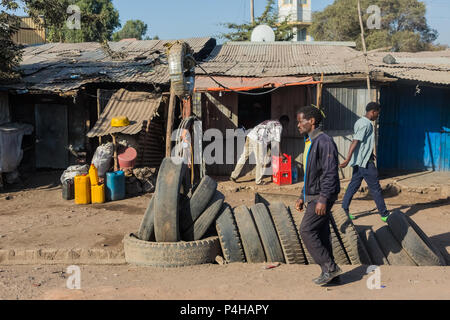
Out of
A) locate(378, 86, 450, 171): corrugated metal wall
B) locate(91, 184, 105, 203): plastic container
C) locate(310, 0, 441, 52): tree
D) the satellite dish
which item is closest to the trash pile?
locate(91, 184, 105, 203): plastic container

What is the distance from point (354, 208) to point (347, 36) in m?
23.2

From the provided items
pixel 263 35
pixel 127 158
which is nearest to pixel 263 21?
pixel 263 35

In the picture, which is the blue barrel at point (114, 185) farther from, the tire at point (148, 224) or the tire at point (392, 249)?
the tire at point (392, 249)

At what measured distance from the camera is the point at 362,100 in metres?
10.8

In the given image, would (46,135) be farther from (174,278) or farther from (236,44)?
(174,278)

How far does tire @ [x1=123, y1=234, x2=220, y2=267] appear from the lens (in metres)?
5.18

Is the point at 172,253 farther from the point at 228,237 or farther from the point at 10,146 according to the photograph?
the point at 10,146

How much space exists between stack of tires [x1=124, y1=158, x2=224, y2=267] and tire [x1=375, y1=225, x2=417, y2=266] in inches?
88.9

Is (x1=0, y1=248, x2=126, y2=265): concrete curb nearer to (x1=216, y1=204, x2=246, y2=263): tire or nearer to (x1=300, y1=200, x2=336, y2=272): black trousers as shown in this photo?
(x1=216, y1=204, x2=246, y2=263): tire

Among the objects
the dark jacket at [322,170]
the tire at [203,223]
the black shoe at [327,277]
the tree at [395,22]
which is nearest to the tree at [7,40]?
the tire at [203,223]

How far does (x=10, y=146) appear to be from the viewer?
10.8 meters

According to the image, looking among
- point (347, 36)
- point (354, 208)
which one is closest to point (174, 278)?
point (354, 208)

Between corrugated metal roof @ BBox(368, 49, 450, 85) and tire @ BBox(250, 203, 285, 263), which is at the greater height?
corrugated metal roof @ BBox(368, 49, 450, 85)

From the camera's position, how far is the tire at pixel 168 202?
17.1 feet
